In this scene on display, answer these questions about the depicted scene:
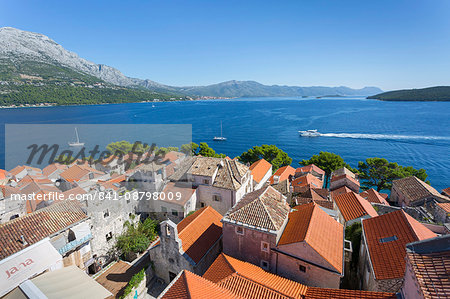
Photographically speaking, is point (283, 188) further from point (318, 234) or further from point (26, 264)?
point (26, 264)

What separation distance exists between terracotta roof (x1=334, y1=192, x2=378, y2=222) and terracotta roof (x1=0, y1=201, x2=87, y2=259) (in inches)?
1089

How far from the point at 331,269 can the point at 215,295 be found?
795 centimetres

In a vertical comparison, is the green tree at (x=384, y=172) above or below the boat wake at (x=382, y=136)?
below

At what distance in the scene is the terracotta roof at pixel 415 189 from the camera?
3069 centimetres

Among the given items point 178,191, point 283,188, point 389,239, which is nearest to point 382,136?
point 283,188

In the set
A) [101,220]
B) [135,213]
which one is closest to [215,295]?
[101,220]

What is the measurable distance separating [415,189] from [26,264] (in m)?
46.8

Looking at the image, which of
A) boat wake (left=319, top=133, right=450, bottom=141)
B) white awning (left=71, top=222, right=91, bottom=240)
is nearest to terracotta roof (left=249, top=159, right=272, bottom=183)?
white awning (left=71, top=222, right=91, bottom=240)

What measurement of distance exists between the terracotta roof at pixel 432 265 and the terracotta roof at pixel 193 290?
8.55 meters

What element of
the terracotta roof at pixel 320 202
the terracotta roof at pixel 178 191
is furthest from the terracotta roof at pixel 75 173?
the terracotta roof at pixel 320 202

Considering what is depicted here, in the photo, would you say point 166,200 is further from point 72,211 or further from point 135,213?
point 72,211

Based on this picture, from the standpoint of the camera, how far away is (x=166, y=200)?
27.0 metres

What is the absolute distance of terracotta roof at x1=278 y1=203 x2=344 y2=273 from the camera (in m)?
14.3

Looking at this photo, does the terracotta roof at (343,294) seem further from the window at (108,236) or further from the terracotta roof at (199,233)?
the window at (108,236)
